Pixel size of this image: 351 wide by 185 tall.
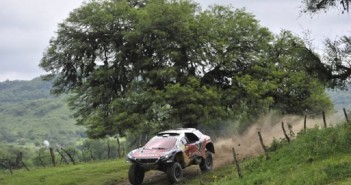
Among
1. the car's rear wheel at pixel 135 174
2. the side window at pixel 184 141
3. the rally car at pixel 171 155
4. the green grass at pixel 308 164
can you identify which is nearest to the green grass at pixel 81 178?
the car's rear wheel at pixel 135 174

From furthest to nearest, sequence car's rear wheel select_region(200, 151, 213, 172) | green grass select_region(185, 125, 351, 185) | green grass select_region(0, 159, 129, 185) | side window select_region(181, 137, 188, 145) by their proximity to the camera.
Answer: green grass select_region(0, 159, 129, 185)
car's rear wheel select_region(200, 151, 213, 172)
side window select_region(181, 137, 188, 145)
green grass select_region(185, 125, 351, 185)

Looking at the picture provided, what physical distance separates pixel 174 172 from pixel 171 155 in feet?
2.60

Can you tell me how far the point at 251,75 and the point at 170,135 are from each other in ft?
53.2

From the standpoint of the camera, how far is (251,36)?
1521 inches

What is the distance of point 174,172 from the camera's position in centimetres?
2105

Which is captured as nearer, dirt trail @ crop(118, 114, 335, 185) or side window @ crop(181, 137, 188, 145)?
side window @ crop(181, 137, 188, 145)

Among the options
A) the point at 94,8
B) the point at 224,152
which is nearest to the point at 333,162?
the point at 224,152

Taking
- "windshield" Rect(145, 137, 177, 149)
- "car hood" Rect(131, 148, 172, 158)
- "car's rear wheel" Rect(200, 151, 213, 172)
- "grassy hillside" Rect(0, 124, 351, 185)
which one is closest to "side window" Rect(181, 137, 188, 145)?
"windshield" Rect(145, 137, 177, 149)

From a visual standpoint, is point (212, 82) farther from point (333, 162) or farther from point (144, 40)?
point (333, 162)

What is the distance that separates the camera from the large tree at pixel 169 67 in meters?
34.0

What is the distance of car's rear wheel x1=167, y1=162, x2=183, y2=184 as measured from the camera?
20.9 metres

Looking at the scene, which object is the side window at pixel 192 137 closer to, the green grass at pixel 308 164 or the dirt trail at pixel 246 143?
the dirt trail at pixel 246 143

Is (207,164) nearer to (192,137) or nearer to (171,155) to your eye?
(192,137)

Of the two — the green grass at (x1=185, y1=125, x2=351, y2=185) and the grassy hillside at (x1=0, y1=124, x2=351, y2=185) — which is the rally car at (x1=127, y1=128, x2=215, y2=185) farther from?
the green grass at (x1=185, y1=125, x2=351, y2=185)
